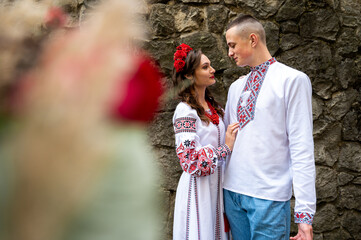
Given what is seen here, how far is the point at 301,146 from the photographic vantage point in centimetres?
135

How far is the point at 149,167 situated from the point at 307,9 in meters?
2.64

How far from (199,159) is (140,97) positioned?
130 centimetres

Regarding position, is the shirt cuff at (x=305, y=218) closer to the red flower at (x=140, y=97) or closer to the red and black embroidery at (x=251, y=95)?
the red and black embroidery at (x=251, y=95)

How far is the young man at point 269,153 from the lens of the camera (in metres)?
1.35

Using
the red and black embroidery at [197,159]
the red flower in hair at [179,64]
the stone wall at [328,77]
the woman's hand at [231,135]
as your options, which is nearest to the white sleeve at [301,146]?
the woman's hand at [231,135]

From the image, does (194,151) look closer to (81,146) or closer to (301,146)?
(301,146)

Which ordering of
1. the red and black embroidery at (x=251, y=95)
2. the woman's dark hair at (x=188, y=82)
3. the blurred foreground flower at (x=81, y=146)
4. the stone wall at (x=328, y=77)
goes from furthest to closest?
the stone wall at (x=328, y=77), the woman's dark hair at (x=188, y=82), the red and black embroidery at (x=251, y=95), the blurred foreground flower at (x=81, y=146)

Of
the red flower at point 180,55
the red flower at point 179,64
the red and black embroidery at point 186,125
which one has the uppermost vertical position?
the red flower at point 180,55

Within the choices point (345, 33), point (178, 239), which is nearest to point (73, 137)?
point (178, 239)

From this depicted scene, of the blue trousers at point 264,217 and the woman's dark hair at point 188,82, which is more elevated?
the woman's dark hair at point 188,82

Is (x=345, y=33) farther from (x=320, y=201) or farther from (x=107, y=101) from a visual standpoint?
(x=107, y=101)

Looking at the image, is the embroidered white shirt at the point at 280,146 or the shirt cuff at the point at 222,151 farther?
the shirt cuff at the point at 222,151

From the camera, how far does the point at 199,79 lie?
1.77m

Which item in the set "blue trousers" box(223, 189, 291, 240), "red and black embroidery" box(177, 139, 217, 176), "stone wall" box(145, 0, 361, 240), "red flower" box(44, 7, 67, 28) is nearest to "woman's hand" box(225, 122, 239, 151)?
"red and black embroidery" box(177, 139, 217, 176)
